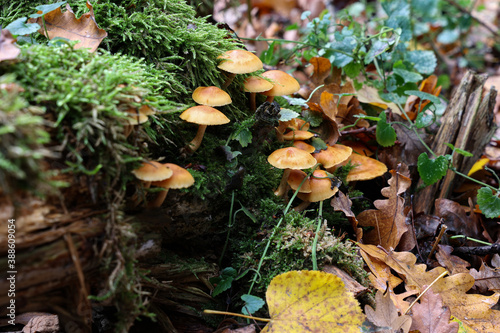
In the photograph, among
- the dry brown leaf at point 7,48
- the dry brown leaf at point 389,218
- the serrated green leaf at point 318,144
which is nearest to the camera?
the dry brown leaf at point 7,48

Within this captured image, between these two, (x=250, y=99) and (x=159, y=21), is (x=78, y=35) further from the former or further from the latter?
(x=250, y=99)

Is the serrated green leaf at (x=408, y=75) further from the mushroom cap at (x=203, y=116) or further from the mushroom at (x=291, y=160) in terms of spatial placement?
the mushroom cap at (x=203, y=116)

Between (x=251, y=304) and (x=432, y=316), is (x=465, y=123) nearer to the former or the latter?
(x=432, y=316)

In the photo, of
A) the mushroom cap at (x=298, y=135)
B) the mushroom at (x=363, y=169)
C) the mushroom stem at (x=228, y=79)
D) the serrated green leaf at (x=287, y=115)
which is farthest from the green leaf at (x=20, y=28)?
the mushroom at (x=363, y=169)

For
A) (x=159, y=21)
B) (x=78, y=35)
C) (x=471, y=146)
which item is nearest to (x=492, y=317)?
(x=471, y=146)

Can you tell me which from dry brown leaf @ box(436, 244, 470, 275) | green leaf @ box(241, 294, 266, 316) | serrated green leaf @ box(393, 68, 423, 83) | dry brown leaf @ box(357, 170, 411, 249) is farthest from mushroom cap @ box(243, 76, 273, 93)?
dry brown leaf @ box(436, 244, 470, 275)
